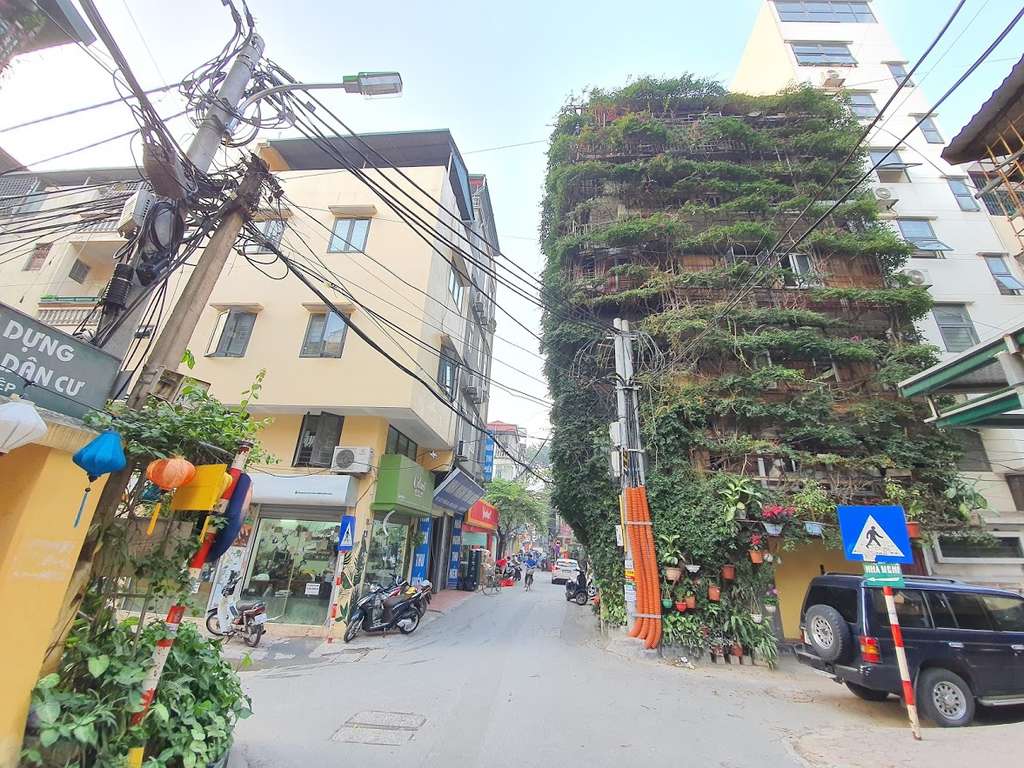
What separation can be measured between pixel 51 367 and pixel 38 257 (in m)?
18.1

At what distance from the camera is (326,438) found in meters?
11.0

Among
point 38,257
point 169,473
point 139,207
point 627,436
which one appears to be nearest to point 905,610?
point 627,436

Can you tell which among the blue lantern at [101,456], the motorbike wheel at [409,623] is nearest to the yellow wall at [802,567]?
the motorbike wheel at [409,623]

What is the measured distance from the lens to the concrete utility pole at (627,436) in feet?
29.9

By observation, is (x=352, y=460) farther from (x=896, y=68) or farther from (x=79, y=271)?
(x=896, y=68)

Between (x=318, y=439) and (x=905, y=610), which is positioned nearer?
(x=905, y=610)

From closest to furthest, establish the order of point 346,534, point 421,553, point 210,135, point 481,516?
point 210,135, point 346,534, point 421,553, point 481,516

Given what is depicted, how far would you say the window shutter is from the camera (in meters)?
10.8

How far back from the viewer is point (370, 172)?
14.5 metres

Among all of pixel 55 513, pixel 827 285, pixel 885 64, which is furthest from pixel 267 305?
pixel 885 64

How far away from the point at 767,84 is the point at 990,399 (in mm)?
21236

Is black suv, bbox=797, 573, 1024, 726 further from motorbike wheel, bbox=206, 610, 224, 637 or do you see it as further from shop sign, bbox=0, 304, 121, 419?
motorbike wheel, bbox=206, 610, 224, 637

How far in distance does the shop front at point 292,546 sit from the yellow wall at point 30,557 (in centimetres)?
727

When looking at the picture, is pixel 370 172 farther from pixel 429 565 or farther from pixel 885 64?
pixel 885 64
